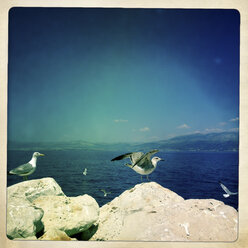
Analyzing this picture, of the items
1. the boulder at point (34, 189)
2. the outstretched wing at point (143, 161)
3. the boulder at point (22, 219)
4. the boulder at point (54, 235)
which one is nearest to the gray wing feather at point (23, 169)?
the boulder at point (34, 189)

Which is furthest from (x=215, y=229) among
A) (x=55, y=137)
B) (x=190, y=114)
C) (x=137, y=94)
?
(x=55, y=137)

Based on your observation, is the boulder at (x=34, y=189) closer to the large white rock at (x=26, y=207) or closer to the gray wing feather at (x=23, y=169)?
the large white rock at (x=26, y=207)

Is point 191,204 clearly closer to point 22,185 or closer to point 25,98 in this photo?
point 22,185

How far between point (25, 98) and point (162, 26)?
160 cm

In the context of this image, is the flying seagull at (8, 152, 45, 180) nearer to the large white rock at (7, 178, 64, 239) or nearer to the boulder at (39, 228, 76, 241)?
the large white rock at (7, 178, 64, 239)

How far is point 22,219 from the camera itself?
107 inches

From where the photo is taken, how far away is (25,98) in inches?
114

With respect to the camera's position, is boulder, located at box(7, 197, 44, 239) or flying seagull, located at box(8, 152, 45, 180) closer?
boulder, located at box(7, 197, 44, 239)

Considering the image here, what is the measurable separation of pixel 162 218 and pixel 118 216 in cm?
44

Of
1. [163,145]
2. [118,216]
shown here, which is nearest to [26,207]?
[118,216]

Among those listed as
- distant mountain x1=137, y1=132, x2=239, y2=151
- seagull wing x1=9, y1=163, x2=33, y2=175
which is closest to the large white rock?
seagull wing x1=9, y1=163, x2=33, y2=175

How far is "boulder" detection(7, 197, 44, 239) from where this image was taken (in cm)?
→ 269

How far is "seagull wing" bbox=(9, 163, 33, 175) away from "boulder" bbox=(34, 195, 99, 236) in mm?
316

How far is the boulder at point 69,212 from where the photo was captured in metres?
2.77
